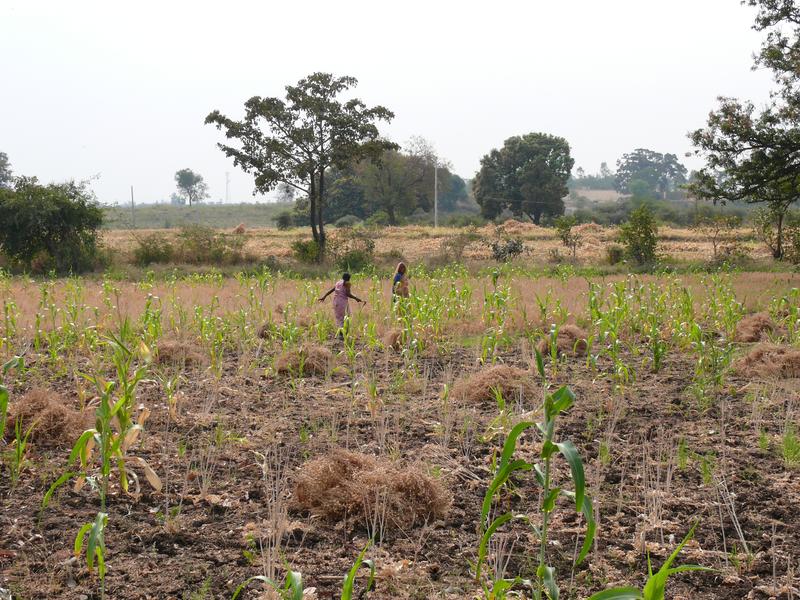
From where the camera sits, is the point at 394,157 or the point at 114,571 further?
the point at 394,157

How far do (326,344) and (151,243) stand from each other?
20422 mm

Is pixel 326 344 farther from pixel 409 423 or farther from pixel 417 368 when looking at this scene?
pixel 409 423

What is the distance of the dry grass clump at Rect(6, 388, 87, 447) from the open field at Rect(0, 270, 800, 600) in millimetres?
18

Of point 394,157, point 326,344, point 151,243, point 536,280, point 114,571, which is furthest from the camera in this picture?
point 394,157

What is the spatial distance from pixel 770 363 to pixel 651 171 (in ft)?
400

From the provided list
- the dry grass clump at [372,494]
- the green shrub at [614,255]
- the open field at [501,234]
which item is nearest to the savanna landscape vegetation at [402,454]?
the dry grass clump at [372,494]

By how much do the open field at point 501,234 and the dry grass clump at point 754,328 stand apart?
1881 cm

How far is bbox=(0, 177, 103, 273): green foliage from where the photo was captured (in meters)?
26.1

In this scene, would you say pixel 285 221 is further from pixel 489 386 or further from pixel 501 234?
pixel 489 386

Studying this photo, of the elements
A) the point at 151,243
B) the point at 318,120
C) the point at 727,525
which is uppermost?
the point at 318,120

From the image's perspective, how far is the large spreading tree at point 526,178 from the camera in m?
60.7

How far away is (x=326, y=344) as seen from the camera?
1098 centimetres

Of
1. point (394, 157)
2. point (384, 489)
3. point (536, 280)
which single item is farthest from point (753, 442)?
point (394, 157)

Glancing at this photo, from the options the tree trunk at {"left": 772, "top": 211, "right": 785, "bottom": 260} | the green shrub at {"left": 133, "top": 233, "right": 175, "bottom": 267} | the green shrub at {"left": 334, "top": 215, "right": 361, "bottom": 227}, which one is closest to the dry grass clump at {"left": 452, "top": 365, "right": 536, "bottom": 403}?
the green shrub at {"left": 133, "top": 233, "right": 175, "bottom": 267}
